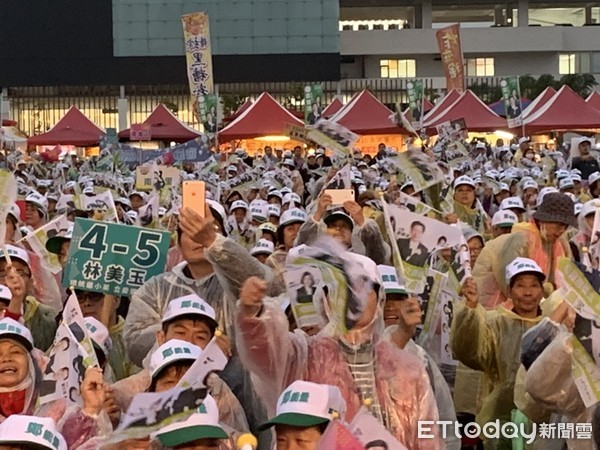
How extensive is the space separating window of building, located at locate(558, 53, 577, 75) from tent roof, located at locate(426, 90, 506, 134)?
116 feet

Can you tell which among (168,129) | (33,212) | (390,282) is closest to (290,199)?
(33,212)

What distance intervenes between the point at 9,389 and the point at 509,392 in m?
2.48

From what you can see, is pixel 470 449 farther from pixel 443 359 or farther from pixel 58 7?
pixel 58 7

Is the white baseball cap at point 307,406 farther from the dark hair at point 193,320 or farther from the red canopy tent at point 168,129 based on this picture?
the red canopy tent at point 168,129

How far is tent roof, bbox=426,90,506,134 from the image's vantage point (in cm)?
3148

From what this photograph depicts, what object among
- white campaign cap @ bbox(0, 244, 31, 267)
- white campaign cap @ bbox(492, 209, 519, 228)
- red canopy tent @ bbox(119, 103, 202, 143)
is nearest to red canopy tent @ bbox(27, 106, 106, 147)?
red canopy tent @ bbox(119, 103, 202, 143)

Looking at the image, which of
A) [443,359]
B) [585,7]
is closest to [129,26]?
[585,7]

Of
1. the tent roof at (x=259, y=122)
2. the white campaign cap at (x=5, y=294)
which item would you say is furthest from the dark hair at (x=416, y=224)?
the tent roof at (x=259, y=122)

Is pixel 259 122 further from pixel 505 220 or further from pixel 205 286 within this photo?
pixel 205 286

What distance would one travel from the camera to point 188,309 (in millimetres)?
4770

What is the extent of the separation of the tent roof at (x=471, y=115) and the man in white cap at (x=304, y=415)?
26.9 metres

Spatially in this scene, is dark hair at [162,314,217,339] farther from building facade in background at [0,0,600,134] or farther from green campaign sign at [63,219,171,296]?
building facade in background at [0,0,600,134]

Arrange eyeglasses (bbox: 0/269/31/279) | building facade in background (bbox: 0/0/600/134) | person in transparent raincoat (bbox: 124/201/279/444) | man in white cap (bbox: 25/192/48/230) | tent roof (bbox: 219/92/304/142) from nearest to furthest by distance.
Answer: person in transparent raincoat (bbox: 124/201/279/444)
eyeglasses (bbox: 0/269/31/279)
man in white cap (bbox: 25/192/48/230)
tent roof (bbox: 219/92/304/142)
building facade in background (bbox: 0/0/600/134)

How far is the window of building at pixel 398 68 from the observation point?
221 feet
